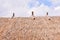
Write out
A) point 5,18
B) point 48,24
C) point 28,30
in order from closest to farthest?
point 28,30
point 48,24
point 5,18

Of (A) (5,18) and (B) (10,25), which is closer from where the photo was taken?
(B) (10,25)

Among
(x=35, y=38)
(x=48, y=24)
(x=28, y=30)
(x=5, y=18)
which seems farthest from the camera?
(x=5, y=18)

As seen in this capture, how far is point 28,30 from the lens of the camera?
37.9 m

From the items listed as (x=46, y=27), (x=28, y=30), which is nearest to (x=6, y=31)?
(x=28, y=30)

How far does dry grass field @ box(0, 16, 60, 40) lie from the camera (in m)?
36.1

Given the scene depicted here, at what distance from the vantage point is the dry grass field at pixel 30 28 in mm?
36094

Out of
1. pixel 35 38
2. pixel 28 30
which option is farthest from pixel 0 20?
pixel 35 38

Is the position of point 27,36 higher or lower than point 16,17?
lower

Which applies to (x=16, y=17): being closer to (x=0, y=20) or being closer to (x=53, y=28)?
(x=0, y=20)

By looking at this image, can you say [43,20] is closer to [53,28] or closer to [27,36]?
[53,28]

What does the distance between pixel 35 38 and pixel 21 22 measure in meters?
6.86

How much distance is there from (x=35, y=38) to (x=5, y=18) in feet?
37.1

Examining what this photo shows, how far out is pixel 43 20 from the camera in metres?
42.3

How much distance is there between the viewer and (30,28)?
38.5 metres
